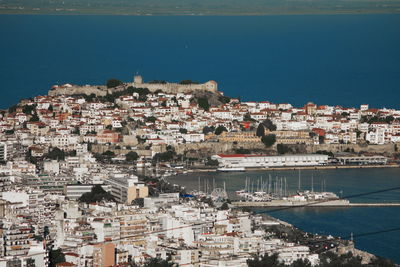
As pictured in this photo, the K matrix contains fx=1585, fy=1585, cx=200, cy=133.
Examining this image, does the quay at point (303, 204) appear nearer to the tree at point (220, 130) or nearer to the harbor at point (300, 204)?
the harbor at point (300, 204)

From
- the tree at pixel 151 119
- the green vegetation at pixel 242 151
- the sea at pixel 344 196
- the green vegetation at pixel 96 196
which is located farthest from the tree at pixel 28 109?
the green vegetation at pixel 96 196

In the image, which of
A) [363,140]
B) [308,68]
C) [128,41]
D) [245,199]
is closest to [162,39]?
[128,41]

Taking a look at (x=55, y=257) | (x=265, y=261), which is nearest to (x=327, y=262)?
(x=265, y=261)

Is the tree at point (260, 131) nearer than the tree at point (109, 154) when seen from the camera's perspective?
No

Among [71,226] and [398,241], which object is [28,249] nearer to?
[71,226]

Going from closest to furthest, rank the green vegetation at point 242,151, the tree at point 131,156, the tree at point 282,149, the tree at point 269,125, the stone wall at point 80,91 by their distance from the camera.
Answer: the tree at point 131,156 < the green vegetation at point 242,151 < the tree at point 282,149 < the tree at point 269,125 < the stone wall at point 80,91

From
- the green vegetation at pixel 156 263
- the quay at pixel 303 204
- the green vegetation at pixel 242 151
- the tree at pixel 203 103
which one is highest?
the tree at pixel 203 103
